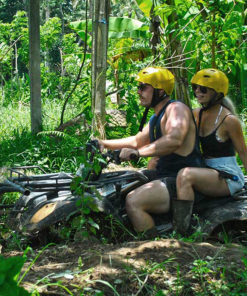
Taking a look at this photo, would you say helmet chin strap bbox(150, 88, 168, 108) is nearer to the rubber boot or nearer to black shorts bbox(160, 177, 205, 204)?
black shorts bbox(160, 177, 205, 204)

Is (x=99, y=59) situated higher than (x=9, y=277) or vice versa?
(x=99, y=59)

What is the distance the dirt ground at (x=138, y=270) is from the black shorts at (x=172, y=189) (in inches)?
37.8

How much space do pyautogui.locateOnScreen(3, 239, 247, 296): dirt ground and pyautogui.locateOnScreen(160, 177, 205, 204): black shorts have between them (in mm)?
961

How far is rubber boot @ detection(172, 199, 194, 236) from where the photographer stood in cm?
459

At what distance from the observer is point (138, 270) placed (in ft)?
10.9

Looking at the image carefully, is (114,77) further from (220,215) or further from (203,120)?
(220,215)

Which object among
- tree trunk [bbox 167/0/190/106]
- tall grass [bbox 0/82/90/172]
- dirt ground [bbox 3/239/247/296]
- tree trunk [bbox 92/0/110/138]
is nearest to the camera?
dirt ground [bbox 3/239/247/296]

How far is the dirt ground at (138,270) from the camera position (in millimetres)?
3113

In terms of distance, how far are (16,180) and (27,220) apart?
1.43 feet

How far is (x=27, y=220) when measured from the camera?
4496 millimetres

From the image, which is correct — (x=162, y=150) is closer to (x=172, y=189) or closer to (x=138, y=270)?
(x=172, y=189)

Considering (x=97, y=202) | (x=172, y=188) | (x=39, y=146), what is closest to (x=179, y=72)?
(x=39, y=146)

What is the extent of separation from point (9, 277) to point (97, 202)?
2028 millimetres

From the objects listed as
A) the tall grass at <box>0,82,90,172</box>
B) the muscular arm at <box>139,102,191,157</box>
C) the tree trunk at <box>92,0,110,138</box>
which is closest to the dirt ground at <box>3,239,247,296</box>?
the muscular arm at <box>139,102,191,157</box>
